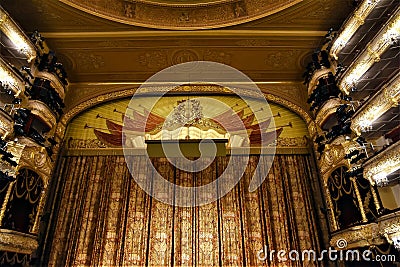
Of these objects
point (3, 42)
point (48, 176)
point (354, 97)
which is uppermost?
point (3, 42)

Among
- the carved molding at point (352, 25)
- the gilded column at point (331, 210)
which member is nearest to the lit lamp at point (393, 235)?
the gilded column at point (331, 210)

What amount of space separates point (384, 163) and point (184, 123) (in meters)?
6.16

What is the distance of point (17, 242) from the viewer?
662 cm

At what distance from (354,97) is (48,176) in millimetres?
9057

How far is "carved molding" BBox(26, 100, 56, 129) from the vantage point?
8117mm

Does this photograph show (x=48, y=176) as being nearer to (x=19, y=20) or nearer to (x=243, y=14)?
(x=19, y=20)

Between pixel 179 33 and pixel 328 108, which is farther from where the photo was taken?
pixel 179 33

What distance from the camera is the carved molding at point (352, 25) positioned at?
6434mm

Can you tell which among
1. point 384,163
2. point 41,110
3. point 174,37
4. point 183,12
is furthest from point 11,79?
point 384,163

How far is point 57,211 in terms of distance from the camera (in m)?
8.44

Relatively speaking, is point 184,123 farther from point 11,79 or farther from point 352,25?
point 352,25

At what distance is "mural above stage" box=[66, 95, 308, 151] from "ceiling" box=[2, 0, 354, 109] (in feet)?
4.46

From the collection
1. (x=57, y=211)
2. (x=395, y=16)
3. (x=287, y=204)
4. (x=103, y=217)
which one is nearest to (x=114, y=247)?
(x=103, y=217)

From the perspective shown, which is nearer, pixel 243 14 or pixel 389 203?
pixel 389 203
